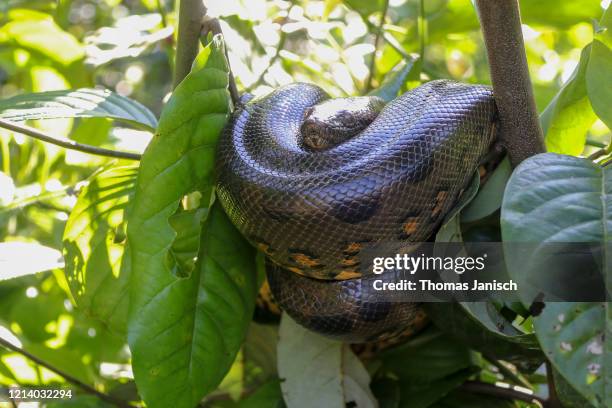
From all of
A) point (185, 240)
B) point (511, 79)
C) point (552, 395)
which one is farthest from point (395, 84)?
point (552, 395)

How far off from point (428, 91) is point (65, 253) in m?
0.73

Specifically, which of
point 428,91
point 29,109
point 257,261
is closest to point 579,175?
point 428,91

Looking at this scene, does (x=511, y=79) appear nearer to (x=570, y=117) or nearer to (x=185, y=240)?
(x=570, y=117)

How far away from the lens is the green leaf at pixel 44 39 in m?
1.80

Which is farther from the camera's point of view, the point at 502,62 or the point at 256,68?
the point at 256,68

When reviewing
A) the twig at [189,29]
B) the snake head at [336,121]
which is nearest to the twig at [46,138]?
the twig at [189,29]

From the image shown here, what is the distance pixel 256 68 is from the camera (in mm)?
1668

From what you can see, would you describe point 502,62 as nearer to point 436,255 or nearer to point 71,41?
point 436,255

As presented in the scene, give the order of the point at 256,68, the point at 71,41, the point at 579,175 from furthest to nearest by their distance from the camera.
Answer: the point at 71,41
the point at 256,68
the point at 579,175

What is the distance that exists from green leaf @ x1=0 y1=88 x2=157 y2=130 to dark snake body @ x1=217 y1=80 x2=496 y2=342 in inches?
8.3

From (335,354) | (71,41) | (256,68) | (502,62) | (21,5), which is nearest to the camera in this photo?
(502,62)

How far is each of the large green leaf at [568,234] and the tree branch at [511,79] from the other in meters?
0.16

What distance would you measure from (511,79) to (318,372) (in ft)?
2.11

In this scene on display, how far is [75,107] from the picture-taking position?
116cm
